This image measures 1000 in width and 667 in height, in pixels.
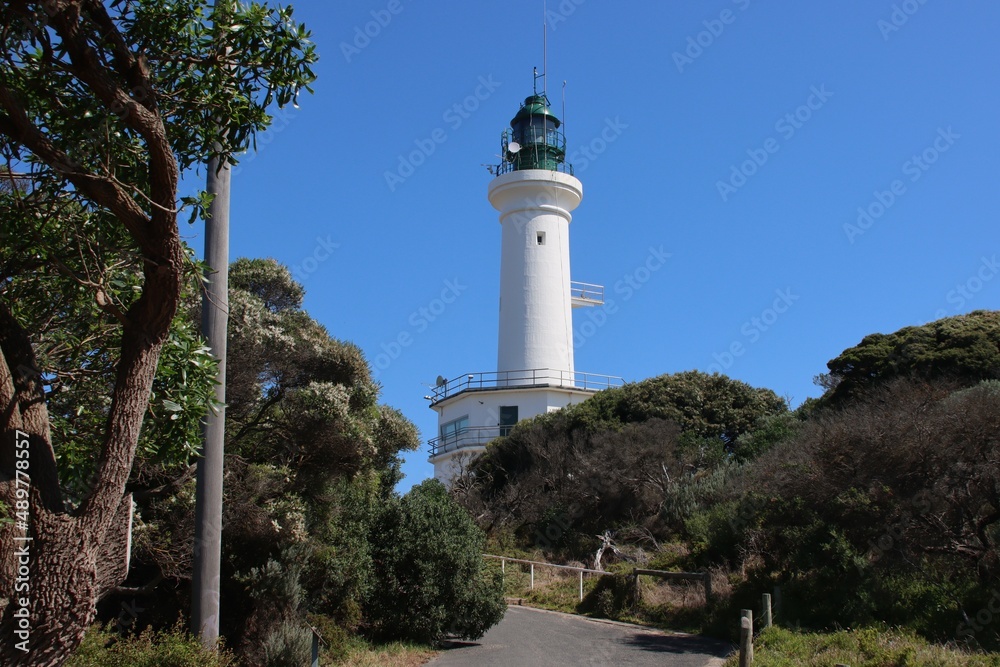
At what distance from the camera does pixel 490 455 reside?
103ft

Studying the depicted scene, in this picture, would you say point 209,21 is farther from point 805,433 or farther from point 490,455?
point 490,455

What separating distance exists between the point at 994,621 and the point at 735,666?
3902mm

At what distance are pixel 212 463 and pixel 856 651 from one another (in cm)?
866

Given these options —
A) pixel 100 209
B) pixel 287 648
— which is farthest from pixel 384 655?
pixel 100 209

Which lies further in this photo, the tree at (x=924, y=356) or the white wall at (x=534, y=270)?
the white wall at (x=534, y=270)

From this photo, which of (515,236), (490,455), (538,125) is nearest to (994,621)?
(490,455)

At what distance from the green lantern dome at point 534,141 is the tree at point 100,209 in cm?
3190

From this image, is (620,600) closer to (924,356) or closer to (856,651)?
(856,651)

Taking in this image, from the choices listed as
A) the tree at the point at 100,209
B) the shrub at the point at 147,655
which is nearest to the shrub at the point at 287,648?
the shrub at the point at 147,655

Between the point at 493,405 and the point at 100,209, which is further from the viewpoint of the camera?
the point at 493,405

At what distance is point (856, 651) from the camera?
11.8m

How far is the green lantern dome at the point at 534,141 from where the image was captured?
1502 inches

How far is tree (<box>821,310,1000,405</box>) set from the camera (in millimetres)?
21750

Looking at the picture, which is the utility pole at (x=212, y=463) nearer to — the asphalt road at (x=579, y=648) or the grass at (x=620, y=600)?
the asphalt road at (x=579, y=648)
